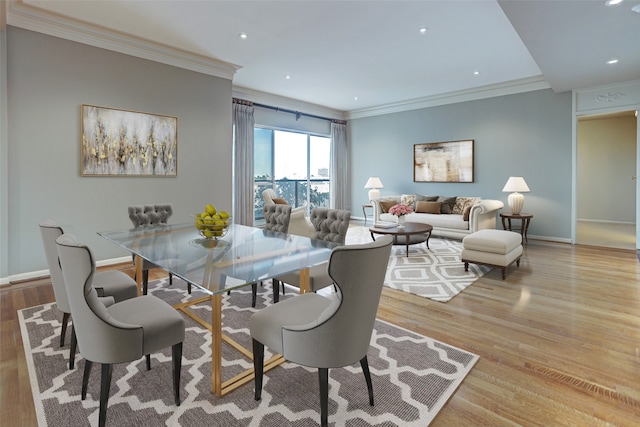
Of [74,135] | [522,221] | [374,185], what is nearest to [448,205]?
[522,221]

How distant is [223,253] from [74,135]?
3098 millimetres

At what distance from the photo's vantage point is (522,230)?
593 cm

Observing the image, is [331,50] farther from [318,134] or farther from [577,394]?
[577,394]

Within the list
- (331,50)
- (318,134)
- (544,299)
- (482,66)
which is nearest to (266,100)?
(318,134)

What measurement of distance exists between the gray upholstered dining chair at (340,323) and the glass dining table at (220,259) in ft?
0.95

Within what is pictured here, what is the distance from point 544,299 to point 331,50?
390cm

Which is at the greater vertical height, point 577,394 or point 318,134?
point 318,134

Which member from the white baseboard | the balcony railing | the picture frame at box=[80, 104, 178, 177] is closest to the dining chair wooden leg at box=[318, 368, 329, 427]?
the picture frame at box=[80, 104, 178, 177]

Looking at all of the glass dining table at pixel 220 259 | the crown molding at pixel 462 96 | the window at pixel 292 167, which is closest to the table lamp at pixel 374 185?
the window at pixel 292 167

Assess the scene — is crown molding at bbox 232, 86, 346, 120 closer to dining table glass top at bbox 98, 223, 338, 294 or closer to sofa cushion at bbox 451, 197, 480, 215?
sofa cushion at bbox 451, 197, 480, 215

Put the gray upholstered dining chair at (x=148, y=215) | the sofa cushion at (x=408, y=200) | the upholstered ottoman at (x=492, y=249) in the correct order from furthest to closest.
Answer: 1. the sofa cushion at (x=408, y=200)
2. the upholstered ottoman at (x=492, y=249)
3. the gray upholstered dining chair at (x=148, y=215)

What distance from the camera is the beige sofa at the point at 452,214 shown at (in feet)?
19.1

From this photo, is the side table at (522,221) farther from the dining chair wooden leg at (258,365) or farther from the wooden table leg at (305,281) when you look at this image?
the dining chair wooden leg at (258,365)

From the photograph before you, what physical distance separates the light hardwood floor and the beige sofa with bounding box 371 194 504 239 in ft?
5.48
